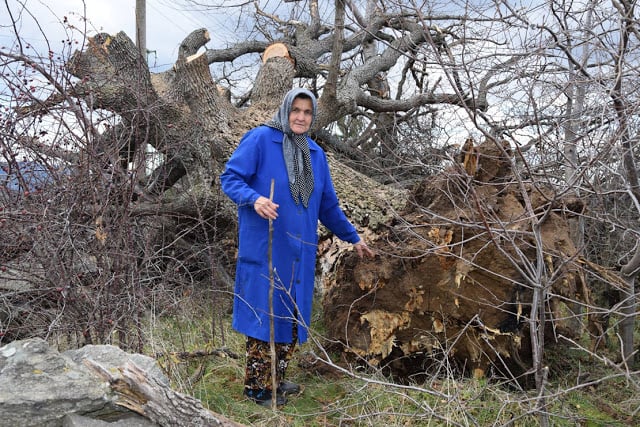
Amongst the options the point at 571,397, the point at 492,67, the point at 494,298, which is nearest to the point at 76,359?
the point at 494,298

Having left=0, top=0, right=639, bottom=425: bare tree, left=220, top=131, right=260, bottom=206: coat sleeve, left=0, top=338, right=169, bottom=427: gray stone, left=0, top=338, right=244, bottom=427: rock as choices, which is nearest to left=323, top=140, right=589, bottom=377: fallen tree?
left=0, top=0, right=639, bottom=425: bare tree

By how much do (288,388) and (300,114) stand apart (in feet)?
5.67

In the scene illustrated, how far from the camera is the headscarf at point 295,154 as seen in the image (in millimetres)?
3279

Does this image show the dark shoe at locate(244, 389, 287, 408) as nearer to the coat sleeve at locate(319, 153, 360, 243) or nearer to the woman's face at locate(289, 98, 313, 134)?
the coat sleeve at locate(319, 153, 360, 243)

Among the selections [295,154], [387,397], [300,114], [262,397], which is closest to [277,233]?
[295,154]

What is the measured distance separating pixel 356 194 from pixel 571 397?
242cm

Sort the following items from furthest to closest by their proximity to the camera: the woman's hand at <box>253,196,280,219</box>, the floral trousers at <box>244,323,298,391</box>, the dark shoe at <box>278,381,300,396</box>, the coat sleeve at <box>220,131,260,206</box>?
the dark shoe at <box>278,381,300,396</box>
the floral trousers at <box>244,323,298,391</box>
the coat sleeve at <box>220,131,260,206</box>
the woman's hand at <box>253,196,280,219</box>

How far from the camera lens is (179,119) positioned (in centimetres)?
605

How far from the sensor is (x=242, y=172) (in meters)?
3.18

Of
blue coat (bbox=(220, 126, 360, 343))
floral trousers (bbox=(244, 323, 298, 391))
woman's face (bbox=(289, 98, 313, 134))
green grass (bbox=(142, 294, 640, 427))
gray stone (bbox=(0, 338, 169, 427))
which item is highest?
woman's face (bbox=(289, 98, 313, 134))

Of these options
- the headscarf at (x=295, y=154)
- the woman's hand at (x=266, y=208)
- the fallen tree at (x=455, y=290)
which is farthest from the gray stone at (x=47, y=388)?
→ the fallen tree at (x=455, y=290)

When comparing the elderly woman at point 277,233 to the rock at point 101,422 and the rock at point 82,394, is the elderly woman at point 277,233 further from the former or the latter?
the rock at point 101,422

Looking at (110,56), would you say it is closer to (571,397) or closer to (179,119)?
(179,119)

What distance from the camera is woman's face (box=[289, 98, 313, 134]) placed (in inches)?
130
